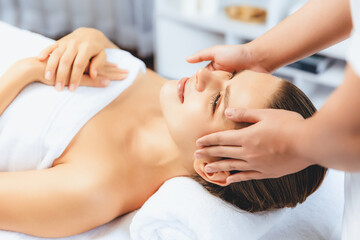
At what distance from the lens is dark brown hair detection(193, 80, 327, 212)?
1.04 meters

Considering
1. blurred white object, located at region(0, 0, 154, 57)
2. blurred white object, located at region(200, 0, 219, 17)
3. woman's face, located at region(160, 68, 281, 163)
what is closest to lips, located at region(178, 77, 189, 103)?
woman's face, located at region(160, 68, 281, 163)

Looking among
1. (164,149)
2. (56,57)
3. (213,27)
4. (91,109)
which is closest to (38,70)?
(56,57)

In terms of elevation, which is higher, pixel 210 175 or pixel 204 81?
pixel 204 81

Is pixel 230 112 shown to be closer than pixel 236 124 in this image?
Yes

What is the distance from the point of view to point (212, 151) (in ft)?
3.04

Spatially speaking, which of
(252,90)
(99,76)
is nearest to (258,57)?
(252,90)

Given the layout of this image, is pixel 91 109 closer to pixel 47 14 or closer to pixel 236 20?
pixel 236 20

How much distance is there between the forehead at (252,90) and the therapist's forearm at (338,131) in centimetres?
33

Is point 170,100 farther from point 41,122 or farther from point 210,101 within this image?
point 41,122

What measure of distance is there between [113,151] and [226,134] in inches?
15.7

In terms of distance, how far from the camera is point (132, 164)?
45.7 inches

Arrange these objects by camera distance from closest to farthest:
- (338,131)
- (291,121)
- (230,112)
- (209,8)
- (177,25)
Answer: (338,131) < (291,121) < (230,112) < (209,8) < (177,25)

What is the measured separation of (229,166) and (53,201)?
461mm

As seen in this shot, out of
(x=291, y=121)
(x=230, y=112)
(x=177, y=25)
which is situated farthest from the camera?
(x=177, y=25)
